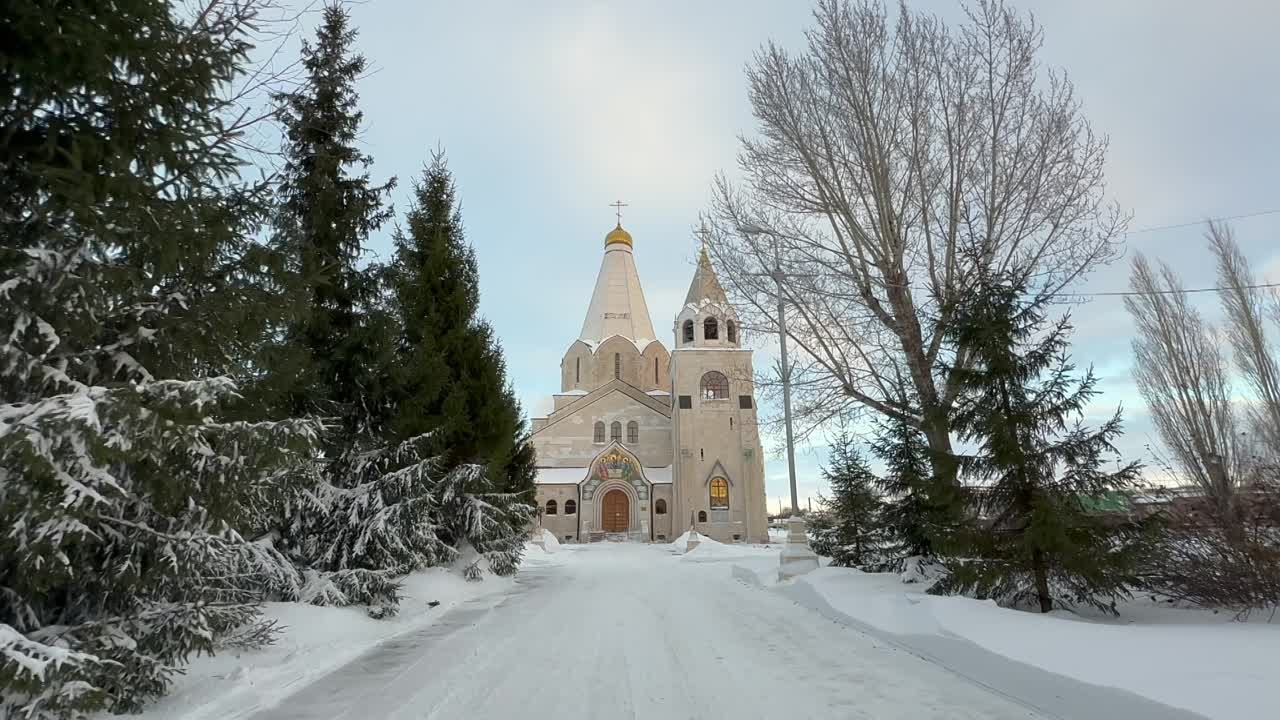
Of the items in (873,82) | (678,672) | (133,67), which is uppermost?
(873,82)

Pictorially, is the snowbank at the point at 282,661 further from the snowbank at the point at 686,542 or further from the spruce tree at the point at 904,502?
the snowbank at the point at 686,542

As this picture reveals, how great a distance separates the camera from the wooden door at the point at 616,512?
39375 mm

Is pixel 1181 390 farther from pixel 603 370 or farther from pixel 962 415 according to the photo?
pixel 603 370

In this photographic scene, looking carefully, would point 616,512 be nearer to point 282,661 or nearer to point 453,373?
point 453,373

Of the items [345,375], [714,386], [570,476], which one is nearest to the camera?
[345,375]

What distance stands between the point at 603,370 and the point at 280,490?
39.3 meters

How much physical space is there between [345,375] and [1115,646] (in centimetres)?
988

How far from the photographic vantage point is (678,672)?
5.82m

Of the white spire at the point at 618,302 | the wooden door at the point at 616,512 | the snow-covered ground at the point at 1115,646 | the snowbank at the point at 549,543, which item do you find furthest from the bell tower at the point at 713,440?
the snow-covered ground at the point at 1115,646

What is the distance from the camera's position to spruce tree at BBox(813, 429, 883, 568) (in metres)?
12.1

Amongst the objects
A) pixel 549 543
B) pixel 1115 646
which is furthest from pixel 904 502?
pixel 549 543

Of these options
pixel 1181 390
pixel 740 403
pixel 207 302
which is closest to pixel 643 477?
pixel 740 403

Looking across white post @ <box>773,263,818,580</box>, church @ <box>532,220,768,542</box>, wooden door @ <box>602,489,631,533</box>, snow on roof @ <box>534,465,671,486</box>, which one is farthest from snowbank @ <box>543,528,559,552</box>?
white post @ <box>773,263,818,580</box>

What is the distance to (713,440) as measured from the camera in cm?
3928
